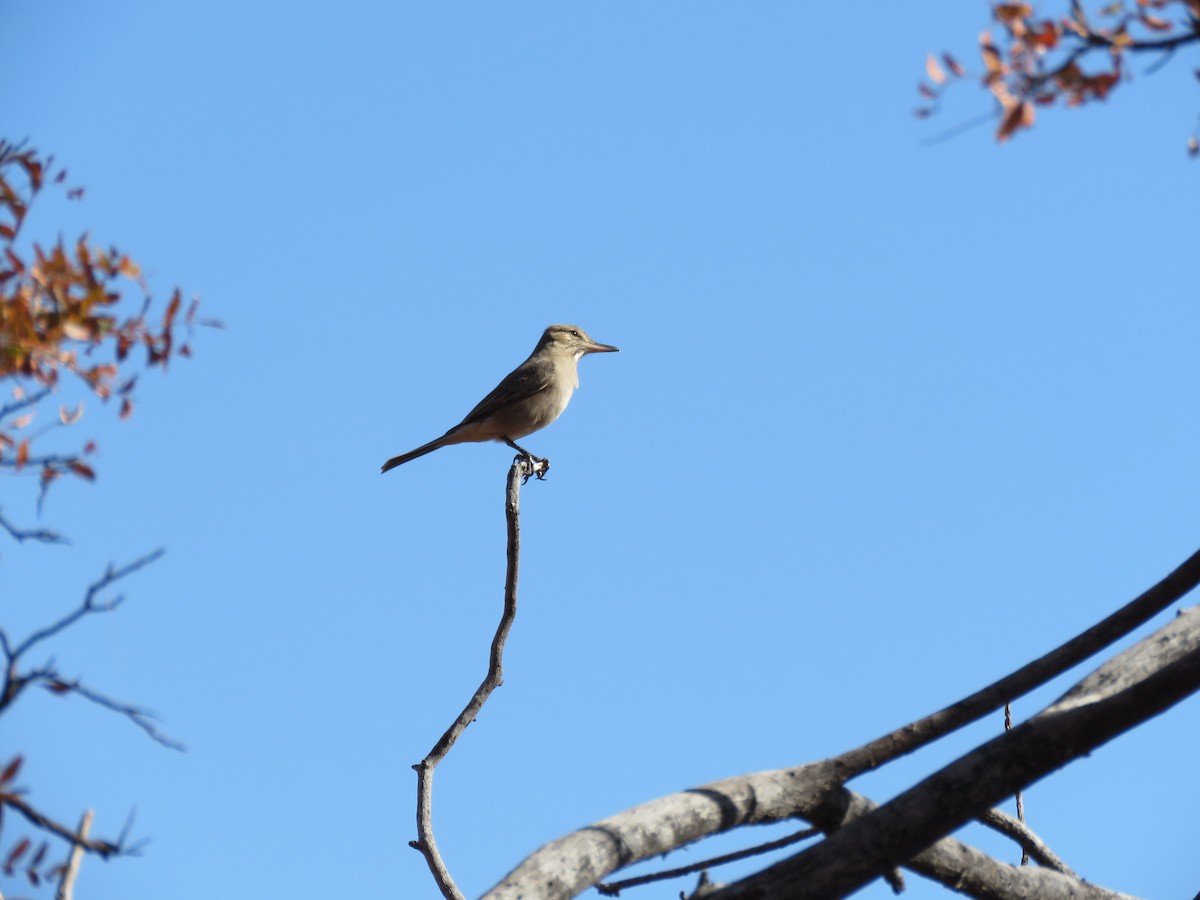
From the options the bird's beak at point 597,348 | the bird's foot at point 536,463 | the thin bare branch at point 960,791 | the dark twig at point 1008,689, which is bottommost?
the thin bare branch at point 960,791

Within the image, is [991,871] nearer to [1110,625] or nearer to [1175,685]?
[1110,625]

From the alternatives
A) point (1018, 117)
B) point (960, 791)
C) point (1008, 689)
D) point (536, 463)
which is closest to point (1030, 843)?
point (1008, 689)

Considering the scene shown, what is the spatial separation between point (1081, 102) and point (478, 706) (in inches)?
112

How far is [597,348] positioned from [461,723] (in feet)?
23.0

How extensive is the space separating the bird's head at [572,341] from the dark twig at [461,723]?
561 cm

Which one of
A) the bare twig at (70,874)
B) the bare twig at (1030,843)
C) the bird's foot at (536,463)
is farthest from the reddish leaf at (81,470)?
the bird's foot at (536,463)

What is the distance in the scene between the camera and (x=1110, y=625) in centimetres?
362

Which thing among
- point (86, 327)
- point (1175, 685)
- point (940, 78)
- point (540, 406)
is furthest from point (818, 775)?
point (540, 406)

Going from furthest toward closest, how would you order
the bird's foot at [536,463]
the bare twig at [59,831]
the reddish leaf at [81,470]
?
the bird's foot at [536,463], the reddish leaf at [81,470], the bare twig at [59,831]

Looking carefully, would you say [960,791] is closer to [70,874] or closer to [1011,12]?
[1011,12]

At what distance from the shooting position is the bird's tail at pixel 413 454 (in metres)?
10.5

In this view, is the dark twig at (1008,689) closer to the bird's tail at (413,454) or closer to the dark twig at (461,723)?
the dark twig at (461,723)

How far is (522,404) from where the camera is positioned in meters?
10.1

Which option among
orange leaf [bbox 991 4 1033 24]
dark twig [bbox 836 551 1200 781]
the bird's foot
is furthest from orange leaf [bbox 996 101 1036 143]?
the bird's foot
